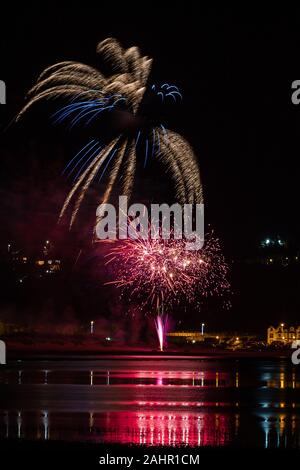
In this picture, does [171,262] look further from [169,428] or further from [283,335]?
[169,428]

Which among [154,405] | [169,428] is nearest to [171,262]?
[154,405]

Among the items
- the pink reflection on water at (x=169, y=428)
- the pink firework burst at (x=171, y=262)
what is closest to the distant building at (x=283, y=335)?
the pink firework burst at (x=171, y=262)

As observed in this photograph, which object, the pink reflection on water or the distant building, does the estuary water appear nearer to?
the pink reflection on water

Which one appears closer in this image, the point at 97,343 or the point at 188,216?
the point at 188,216

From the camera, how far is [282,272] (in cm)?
10444

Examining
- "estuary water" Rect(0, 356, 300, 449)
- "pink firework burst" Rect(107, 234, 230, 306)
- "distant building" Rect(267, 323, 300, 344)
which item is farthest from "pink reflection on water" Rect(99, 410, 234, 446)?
"distant building" Rect(267, 323, 300, 344)

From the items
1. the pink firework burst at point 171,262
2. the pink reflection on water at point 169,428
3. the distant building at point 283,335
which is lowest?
the pink reflection on water at point 169,428

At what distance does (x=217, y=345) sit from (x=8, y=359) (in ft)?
67.7

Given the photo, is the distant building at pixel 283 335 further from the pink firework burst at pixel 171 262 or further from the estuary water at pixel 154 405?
the estuary water at pixel 154 405

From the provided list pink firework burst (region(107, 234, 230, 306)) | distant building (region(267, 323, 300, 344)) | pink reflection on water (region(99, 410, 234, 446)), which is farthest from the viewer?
distant building (region(267, 323, 300, 344))
